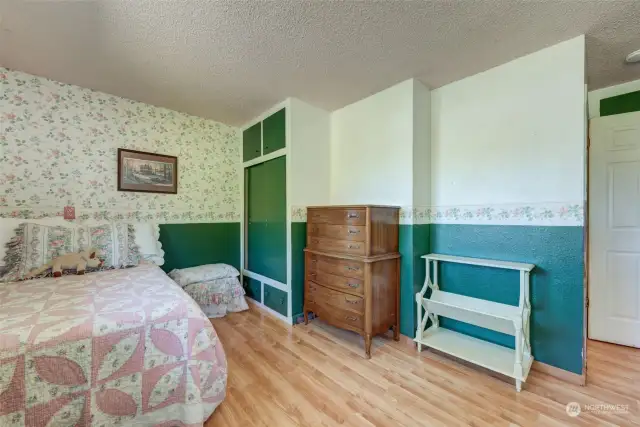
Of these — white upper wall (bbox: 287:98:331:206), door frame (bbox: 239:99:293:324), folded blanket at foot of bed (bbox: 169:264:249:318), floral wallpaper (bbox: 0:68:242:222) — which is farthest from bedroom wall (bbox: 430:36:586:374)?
floral wallpaper (bbox: 0:68:242:222)

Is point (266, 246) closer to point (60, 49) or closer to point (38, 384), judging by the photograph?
point (38, 384)

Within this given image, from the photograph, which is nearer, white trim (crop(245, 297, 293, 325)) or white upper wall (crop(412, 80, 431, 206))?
white upper wall (crop(412, 80, 431, 206))

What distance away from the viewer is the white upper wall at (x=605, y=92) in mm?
2178

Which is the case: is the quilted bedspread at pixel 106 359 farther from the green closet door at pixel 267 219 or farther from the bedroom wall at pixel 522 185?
the bedroom wall at pixel 522 185

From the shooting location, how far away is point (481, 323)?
6.06ft

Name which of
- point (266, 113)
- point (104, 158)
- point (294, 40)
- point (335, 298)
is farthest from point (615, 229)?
point (104, 158)

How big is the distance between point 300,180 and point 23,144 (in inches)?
96.3

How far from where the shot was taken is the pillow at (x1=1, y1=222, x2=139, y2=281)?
1.86 meters

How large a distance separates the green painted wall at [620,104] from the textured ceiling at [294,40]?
5.5 inches

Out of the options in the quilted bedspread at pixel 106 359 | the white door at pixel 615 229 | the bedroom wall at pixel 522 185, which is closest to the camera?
the quilted bedspread at pixel 106 359

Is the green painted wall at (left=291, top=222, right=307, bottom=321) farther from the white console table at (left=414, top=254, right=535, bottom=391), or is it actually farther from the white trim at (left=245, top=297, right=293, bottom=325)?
the white console table at (left=414, top=254, right=535, bottom=391)

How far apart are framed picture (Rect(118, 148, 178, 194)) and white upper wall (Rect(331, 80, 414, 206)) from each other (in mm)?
1893

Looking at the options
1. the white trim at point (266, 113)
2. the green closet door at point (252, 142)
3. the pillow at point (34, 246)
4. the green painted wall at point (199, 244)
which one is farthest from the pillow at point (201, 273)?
the white trim at point (266, 113)

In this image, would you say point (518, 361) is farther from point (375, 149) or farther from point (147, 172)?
point (147, 172)
